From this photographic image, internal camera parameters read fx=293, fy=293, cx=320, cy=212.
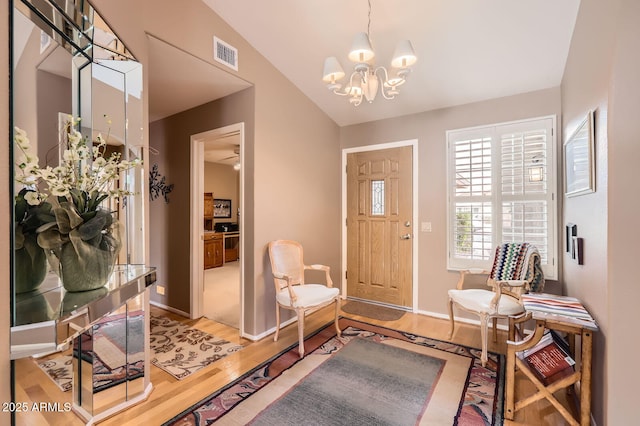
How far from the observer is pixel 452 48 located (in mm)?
2592

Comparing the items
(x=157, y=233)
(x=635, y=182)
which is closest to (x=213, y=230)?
(x=157, y=233)

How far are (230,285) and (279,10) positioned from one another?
405 centimetres

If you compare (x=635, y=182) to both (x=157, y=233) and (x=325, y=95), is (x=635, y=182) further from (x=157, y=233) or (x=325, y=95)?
(x=157, y=233)

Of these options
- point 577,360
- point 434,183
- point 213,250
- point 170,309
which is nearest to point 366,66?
point 434,183

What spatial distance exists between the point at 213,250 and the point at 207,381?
15.4 ft

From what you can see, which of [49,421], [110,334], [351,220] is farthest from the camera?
[351,220]

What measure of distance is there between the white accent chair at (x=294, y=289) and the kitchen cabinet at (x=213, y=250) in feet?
12.6

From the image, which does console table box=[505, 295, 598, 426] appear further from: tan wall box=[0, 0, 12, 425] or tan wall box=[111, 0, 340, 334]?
tan wall box=[0, 0, 12, 425]

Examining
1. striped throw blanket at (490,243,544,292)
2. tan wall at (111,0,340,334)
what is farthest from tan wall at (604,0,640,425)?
tan wall at (111,0,340,334)

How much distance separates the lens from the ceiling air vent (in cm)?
249

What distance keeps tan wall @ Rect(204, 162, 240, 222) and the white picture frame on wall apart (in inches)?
263

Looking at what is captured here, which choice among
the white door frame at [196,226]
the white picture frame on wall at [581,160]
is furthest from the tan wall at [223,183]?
the white picture frame on wall at [581,160]

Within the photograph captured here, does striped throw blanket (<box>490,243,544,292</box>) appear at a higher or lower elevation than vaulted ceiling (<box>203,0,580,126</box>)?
lower

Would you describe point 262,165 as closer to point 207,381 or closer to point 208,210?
point 207,381
